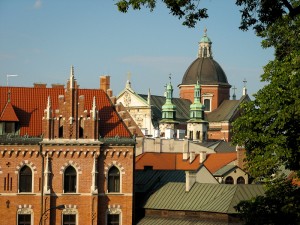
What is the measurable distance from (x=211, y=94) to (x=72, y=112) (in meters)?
123

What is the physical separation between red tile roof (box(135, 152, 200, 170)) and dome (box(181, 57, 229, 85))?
77252 millimetres

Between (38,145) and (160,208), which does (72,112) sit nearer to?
(38,145)

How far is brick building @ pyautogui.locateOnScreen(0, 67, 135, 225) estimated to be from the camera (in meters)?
58.0

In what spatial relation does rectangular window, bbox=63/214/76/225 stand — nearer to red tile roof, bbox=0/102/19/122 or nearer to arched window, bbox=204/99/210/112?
red tile roof, bbox=0/102/19/122

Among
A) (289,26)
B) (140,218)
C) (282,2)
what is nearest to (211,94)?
(140,218)

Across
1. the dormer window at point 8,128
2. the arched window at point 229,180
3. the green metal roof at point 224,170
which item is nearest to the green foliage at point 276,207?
the dormer window at point 8,128

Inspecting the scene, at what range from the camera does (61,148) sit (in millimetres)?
58500

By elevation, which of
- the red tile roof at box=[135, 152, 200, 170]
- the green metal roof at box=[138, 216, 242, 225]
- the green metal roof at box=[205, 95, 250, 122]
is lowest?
the green metal roof at box=[138, 216, 242, 225]

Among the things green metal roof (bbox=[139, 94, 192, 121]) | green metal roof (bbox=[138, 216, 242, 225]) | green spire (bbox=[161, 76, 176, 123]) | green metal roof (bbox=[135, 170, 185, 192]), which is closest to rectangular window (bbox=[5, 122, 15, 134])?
green metal roof (bbox=[138, 216, 242, 225])

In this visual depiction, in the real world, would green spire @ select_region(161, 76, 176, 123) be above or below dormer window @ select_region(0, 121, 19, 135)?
above

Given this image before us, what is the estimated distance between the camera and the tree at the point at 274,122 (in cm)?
3659

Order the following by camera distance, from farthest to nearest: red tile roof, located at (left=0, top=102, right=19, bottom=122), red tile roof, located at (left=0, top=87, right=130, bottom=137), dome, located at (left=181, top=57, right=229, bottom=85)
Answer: dome, located at (left=181, top=57, right=229, bottom=85) < red tile roof, located at (left=0, top=87, right=130, bottom=137) < red tile roof, located at (left=0, top=102, right=19, bottom=122)

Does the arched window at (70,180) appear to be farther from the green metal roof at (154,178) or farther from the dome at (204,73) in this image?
the dome at (204,73)

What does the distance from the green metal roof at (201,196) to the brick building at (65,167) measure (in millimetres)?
2893
